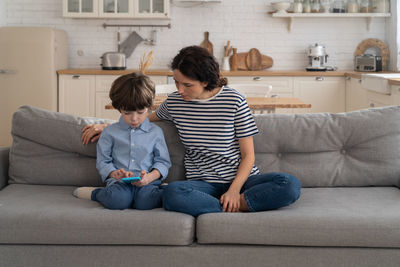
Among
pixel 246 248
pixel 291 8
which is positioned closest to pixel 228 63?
pixel 291 8

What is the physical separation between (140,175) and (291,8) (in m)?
4.51

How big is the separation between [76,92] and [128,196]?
12.8 ft

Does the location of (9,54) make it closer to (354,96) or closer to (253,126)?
(354,96)

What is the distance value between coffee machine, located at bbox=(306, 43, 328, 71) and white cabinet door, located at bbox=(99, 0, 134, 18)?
213cm

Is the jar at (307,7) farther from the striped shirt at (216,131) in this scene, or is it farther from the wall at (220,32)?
the striped shirt at (216,131)

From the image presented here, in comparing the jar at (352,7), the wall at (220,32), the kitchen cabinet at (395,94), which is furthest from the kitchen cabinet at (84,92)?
the kitchen cabinet at (395,94)

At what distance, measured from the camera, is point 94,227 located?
196 centimetres

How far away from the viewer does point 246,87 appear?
4094mm

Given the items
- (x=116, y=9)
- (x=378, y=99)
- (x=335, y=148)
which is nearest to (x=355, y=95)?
(x=378, y=99)

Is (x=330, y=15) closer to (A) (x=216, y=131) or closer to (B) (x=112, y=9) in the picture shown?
(B) (x=112, y=9)

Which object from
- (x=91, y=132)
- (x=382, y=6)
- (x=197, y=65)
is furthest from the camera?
(x=382, y=6)

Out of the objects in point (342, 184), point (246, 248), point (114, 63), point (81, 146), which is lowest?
point (246, 248)

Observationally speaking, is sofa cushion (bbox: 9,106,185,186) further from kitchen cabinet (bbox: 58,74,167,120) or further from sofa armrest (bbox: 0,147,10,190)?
kitchen cabinet (bbox: 58,74,167,120)

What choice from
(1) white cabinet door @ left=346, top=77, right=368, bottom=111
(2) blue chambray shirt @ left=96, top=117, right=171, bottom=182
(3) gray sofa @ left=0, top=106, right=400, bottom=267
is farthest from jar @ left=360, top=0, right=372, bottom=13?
(2) blue chambray shirt @ left=96, top=117, right=171, bottom=182
